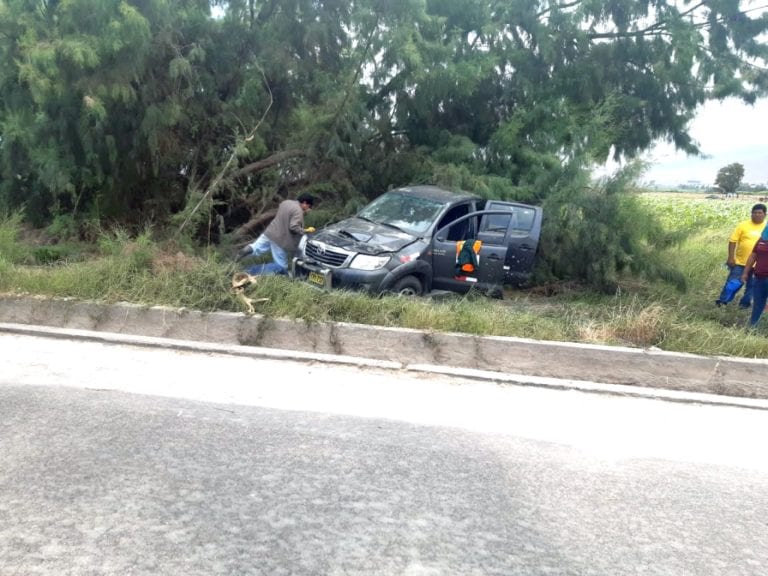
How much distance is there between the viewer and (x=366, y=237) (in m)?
8.26

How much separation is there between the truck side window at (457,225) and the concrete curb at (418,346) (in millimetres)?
2615

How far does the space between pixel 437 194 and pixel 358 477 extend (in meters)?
6.02

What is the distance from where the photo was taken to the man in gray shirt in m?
9.00

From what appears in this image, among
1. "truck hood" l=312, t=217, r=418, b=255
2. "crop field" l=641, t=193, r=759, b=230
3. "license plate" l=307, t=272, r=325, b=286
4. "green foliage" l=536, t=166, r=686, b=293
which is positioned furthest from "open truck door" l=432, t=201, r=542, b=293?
"crop field" l=641, t=193, r=759, b=230

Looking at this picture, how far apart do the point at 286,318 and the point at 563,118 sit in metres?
7.11

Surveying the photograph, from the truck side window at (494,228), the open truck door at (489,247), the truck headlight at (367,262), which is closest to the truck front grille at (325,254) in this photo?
the truck headlight at (367,262)

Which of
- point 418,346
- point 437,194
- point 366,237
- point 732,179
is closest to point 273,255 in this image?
point 366,237

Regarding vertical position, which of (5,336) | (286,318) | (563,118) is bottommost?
(5,336)

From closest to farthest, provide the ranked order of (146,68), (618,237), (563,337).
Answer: (563,337), (618,237), (146,68)

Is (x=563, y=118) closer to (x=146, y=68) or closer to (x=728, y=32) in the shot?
(x=728, y=32)

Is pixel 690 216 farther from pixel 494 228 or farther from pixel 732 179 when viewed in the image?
pixel 494 228

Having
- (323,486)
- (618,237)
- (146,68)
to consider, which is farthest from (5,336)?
(618,237)

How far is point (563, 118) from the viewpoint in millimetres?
11414

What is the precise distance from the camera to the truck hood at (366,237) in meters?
7.98
